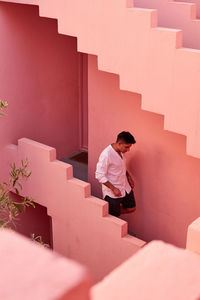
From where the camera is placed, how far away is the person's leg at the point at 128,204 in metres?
5.73

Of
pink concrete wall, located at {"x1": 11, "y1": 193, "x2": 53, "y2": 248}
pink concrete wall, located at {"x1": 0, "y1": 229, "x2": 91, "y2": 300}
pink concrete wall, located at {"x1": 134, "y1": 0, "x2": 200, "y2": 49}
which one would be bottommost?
pink concrete wall, located at {"x1": 11, "y1": 193, "x2": 53, "y2": 248}

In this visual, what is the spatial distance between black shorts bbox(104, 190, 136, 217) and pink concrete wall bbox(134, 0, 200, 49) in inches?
81.5

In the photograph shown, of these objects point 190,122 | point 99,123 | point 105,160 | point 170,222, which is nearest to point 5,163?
point 99,123

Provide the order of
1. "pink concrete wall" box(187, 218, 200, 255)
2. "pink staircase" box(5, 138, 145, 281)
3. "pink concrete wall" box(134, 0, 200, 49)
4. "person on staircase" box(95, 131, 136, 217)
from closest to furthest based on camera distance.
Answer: "pink concrete wall" box(187, 218, 200, 255)
"pink concrete wall" box(134, 0, 200, 49)
"person on staircase" box(95, 131, 136, 217)
"pink staircase" box(5, 138, 145, 281)

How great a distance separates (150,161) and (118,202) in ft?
2.22

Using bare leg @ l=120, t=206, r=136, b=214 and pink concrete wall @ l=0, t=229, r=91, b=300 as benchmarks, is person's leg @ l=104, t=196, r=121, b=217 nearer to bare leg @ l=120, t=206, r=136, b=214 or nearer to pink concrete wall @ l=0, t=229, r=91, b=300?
bare leg @ l=120, t=206, r=136, b=214

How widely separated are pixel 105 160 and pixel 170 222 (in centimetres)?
125

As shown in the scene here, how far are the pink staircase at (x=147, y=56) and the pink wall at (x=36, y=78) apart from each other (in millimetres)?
1804

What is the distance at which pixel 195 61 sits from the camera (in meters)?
3.87

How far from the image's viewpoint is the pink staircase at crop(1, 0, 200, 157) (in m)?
4.01

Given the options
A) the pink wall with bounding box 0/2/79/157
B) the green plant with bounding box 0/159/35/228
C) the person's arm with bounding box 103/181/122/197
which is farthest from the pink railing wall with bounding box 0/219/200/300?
the pink wall with bounding box 0/2/79/157

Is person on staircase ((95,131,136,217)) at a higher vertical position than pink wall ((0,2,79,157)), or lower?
lower

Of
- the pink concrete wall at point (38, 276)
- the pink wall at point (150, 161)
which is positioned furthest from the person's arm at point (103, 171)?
the pink concrete wall at point (38, 276)

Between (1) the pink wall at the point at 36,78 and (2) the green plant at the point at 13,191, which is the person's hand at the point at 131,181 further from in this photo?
(1) the pink wall at the point at 36,78
